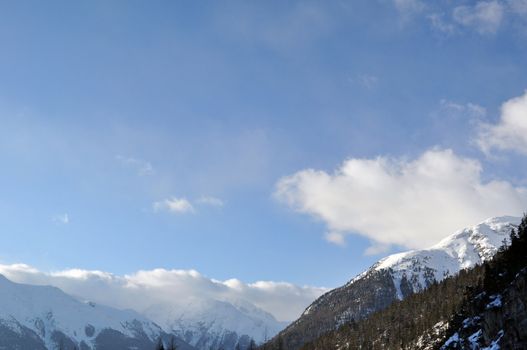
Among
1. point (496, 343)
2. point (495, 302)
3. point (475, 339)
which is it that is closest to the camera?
point (496, 343)

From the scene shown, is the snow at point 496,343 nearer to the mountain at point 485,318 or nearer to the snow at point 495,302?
the mountain at point 485,318

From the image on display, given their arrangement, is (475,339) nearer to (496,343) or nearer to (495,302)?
(495,302)

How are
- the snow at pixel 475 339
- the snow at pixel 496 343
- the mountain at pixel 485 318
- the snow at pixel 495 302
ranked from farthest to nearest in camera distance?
the snow at pixel 475 339
the snow at pixel 495 302
the snow at pixel 496 343
the mountain at pixel 485 318

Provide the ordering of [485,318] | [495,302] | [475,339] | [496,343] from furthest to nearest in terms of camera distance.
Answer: [475,339] < [485,318] < [495,302] < [496,343]

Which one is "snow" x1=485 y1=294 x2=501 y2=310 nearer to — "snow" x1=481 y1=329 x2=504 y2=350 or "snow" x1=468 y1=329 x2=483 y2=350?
"snow" x1=481 y1=329 x2=504 y2=350

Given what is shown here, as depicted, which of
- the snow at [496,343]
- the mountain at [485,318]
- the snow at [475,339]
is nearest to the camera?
the mountain at [485,318]

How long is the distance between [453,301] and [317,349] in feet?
179

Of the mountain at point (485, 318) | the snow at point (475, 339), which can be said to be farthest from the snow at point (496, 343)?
the snow at point (475, 339)

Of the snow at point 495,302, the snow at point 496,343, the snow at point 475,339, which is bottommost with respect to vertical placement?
the snow at point 496,343

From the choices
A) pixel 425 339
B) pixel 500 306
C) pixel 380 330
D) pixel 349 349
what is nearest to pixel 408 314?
pixel 380 330

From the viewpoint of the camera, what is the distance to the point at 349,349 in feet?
598

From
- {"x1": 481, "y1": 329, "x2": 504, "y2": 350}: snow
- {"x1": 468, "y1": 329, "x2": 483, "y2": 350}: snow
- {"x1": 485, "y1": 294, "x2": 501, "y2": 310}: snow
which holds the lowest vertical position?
{"x1": 481, "y1": 329, "x2": 504, "y2": 350}: snow

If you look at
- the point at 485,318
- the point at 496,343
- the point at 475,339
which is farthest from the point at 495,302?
the point at 475,339

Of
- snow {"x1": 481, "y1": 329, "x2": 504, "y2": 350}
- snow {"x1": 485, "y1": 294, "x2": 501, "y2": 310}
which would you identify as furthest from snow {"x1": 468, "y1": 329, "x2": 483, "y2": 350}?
snow {"x1": 481, "y1": 329, "x2": 504, "y2": 350}
